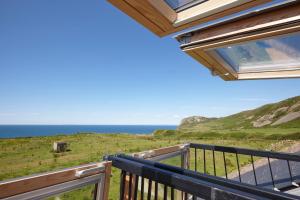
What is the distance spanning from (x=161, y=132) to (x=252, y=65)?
20.1 metres

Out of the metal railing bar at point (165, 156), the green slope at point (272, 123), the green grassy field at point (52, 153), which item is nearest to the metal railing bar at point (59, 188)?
the metal railing bar at point (165, 156)

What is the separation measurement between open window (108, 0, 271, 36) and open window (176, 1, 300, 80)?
0.34m

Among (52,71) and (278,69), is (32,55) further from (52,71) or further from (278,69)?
(278,69)

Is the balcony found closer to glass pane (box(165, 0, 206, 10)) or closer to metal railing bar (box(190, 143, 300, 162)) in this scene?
metal railing bar (box(190, 143, 300, 162))

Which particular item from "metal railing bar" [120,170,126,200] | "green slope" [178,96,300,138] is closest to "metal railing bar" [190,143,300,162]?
"metal railing bar" [120,170,126,200]

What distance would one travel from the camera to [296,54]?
2.15 metres

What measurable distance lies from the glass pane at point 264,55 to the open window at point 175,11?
77 centimetres

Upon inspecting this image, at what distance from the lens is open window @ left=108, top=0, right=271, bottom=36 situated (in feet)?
3.95

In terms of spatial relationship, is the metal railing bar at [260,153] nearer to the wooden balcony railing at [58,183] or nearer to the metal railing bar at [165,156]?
the metal railing bar at [165,156]

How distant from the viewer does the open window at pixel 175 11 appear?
1203 mm

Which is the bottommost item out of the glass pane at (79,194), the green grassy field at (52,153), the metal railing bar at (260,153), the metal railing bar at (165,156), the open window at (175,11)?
the green grassy field at (52,153)

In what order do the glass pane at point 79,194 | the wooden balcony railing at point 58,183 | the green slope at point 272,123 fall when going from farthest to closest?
the green slope at point 272,123
the glass pane at point 79,194
the wooden balcony railing at point 58,183

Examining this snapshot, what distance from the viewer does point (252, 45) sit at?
206 centimetres

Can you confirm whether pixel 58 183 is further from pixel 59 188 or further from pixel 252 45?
pixel 252 45
